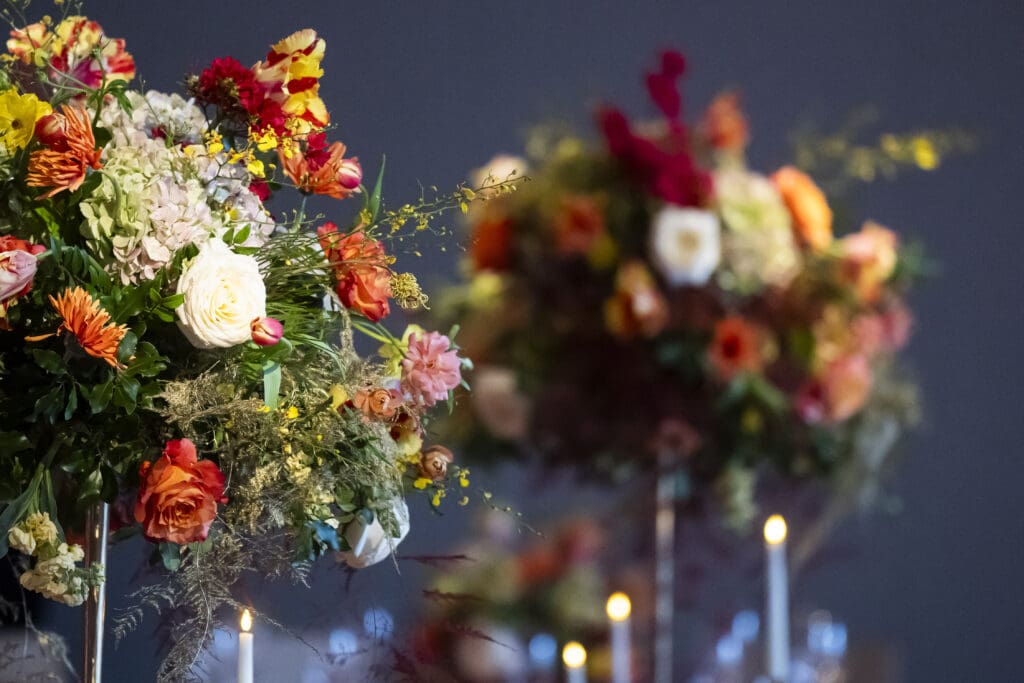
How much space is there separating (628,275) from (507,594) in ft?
1.15

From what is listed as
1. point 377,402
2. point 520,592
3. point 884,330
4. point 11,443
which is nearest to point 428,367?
point 377,402

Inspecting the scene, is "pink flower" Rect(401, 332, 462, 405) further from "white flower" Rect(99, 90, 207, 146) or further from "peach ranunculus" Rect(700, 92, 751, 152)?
"peach ranunculus" Rect(700, 92, 751, 152)

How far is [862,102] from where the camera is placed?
46.3 inches

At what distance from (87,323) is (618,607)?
0.67 meters

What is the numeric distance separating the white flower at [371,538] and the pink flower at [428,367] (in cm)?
8

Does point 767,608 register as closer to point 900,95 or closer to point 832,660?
point 832,660

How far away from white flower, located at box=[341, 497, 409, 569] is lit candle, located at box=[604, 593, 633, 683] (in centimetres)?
41

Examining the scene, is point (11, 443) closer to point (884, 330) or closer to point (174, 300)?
point (174, 300)

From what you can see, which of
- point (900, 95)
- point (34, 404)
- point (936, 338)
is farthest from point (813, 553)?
point (34, 404)

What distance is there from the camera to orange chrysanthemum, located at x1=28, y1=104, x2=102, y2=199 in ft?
1.98

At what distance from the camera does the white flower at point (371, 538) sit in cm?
73

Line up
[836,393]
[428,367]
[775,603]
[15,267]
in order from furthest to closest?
[836,393]
[775,603]
[428,367]
[15,267]

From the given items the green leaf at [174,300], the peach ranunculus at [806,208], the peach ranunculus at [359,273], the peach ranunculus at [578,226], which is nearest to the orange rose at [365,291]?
the peach ranunculus at [359,273]

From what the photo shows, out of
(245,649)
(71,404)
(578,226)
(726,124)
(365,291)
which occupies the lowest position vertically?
(245,649)
